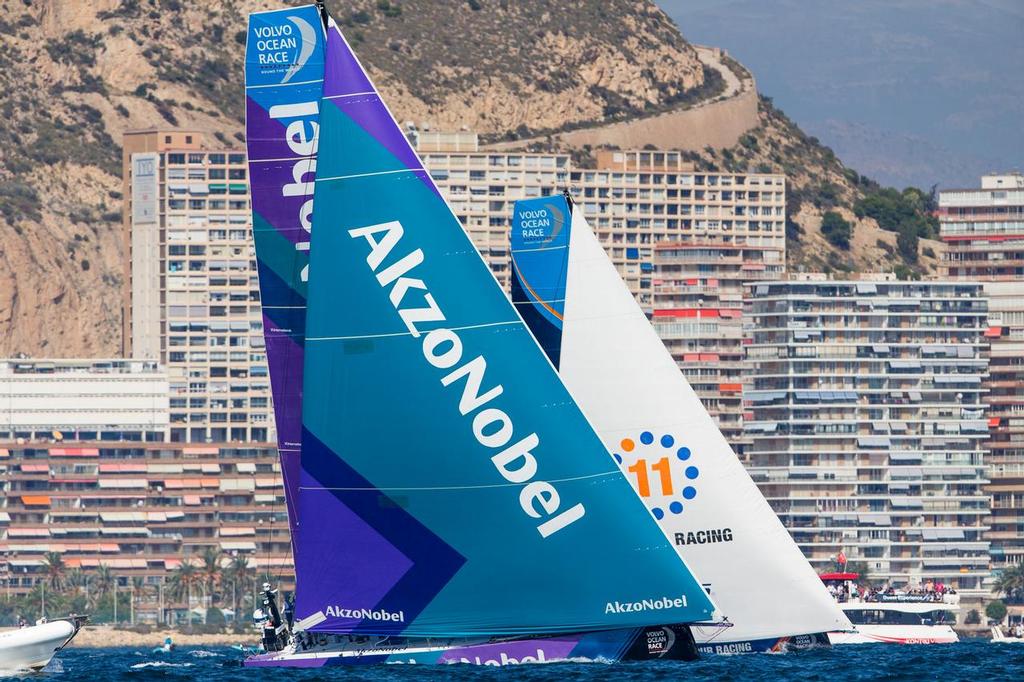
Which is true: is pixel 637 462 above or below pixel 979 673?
above

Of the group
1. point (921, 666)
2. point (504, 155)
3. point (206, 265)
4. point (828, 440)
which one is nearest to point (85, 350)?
point (206, 265)

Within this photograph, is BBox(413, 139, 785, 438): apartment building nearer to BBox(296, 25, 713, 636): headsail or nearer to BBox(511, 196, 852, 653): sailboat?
BBox(511, 196, 852, 653): sailboat

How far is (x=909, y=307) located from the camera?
16962cm

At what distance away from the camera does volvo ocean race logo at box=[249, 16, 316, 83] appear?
42.6 m

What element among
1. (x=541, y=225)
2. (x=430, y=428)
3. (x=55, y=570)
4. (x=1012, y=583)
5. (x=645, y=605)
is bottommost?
(x=1012, y=583)

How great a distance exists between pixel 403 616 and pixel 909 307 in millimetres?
135964

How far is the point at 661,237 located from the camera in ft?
651

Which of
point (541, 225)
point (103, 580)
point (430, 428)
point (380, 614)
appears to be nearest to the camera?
point (430, 428)

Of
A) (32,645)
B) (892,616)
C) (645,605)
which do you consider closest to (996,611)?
(892,616)

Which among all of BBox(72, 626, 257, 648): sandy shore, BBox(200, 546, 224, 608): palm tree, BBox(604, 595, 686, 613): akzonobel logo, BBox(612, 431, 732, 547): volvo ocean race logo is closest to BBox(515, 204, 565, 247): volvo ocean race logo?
BBox(612, 431, 732, 547): volvo ocean race logo

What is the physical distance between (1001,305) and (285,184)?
469 ft

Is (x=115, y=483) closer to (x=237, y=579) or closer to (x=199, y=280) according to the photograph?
(x=237, y=579)

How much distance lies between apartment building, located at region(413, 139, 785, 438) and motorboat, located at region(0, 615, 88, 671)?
122876mm

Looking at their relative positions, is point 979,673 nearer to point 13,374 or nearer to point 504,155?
point 13,374
